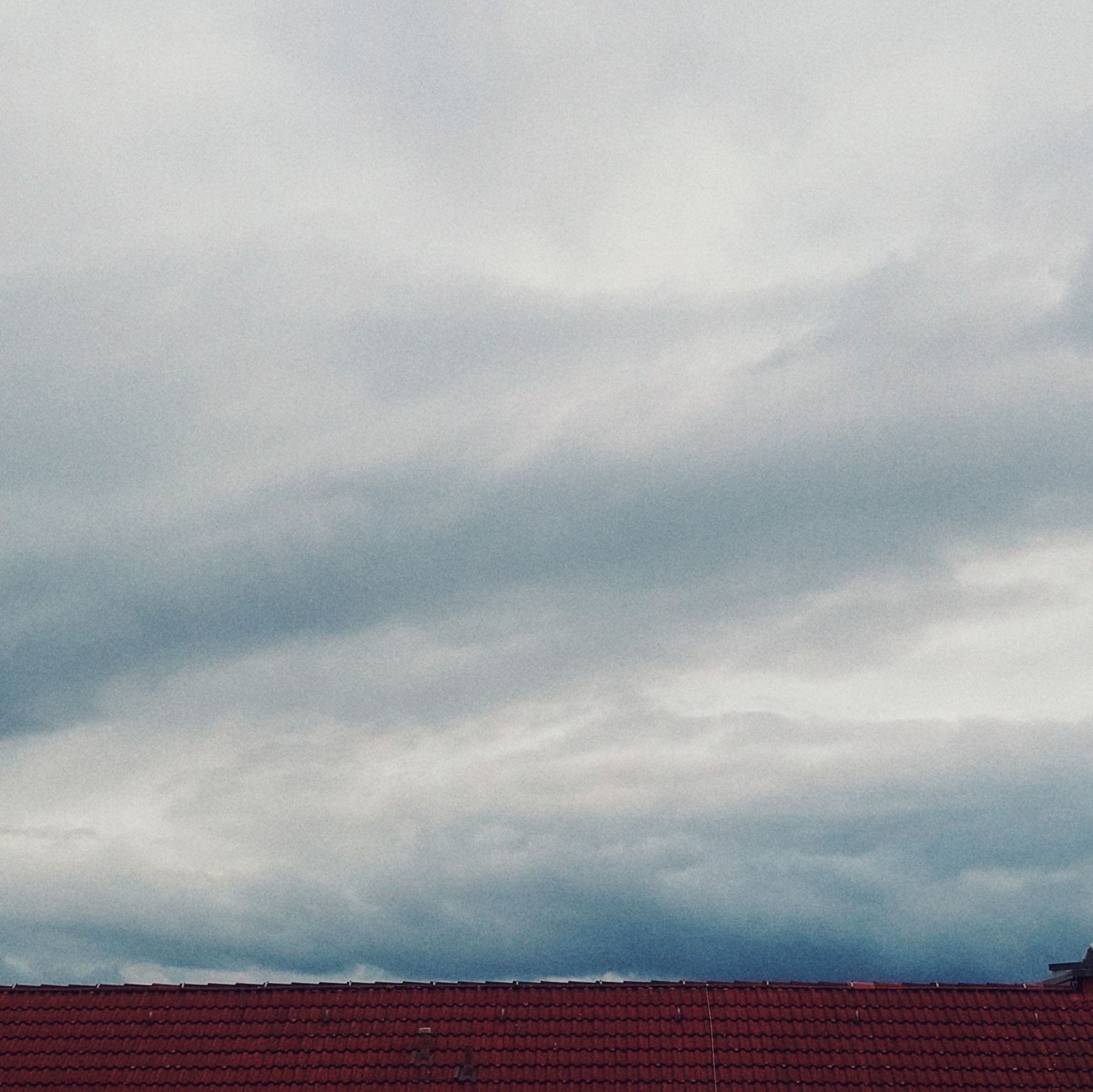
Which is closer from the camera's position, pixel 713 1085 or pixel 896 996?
pixel 713 1085

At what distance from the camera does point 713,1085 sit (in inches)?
1108

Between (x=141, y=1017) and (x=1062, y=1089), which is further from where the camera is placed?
(x=141, y=1017)

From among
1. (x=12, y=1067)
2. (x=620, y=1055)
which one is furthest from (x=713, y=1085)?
(x=12, y=1067)

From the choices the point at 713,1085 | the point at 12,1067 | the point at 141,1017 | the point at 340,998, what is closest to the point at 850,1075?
the point at 713,1085

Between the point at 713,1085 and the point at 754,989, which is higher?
the point at 754,989

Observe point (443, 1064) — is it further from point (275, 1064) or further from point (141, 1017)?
point (141, 1017)

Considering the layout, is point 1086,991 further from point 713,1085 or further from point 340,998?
point 340,998

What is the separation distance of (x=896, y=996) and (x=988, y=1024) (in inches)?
82.7

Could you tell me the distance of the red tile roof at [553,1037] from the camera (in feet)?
93.6

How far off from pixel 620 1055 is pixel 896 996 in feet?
Answer: 22.7

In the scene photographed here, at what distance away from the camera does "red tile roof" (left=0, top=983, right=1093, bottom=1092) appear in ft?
93.6

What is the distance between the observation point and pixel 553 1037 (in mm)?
29750

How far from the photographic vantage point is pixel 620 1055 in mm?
29078

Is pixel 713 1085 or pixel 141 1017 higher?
pixel 141 1017
